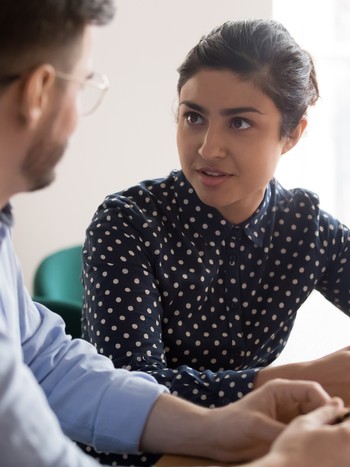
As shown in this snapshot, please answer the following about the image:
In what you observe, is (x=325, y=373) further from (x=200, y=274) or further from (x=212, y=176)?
(x=212, y=176)

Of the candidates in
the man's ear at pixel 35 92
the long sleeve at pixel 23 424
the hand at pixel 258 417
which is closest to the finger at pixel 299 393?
the hand at pixel 258 417

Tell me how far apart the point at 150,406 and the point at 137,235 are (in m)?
0.60

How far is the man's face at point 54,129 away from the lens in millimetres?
1163

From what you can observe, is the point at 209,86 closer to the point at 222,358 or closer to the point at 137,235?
the point at 137,235

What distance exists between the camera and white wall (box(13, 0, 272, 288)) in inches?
146

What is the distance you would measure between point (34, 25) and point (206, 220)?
1008 mm

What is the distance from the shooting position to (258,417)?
1337 millimetres

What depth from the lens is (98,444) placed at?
147 centimetres

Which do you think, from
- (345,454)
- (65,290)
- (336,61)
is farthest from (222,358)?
(336,61)

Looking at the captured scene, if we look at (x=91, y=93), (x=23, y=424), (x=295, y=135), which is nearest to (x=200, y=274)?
(x=295, y=135)

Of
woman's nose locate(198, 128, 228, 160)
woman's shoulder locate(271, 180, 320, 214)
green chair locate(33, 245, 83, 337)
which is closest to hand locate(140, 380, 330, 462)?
woman's nose locate(198, 128, 228, 160)

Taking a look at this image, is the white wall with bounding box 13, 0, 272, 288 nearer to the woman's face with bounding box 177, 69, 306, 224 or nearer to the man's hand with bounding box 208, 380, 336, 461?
the woman's face with bounding box 177, 69, 306, 224

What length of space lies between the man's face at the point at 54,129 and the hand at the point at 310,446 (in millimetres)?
466

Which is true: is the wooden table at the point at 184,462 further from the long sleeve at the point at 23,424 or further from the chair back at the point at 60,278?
the chair back at the point at 60,278
